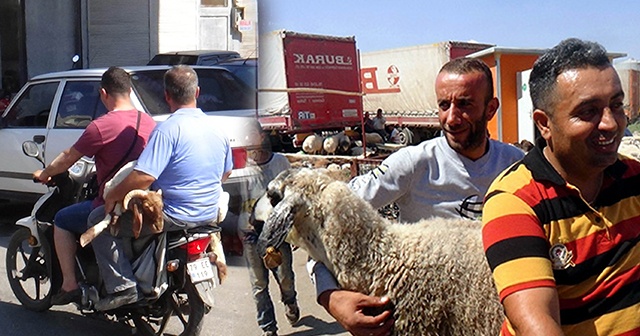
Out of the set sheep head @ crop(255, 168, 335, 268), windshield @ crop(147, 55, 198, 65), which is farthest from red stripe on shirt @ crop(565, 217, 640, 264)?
windshield @ crop(147, 55, 198, 65)

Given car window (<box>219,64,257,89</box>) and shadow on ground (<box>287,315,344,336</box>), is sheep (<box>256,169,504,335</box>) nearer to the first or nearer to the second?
car window (<box>219,64,257,89</box>)

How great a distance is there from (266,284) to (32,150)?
1308mm

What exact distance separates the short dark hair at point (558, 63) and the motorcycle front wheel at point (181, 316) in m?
1.99

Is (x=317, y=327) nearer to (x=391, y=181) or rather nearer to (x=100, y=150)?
(x=100, y=150)

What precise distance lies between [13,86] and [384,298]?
1855 millimetres

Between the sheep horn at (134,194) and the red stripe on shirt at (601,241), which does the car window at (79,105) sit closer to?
the sheep horn at (134,194)

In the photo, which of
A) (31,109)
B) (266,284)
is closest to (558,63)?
(31,109)

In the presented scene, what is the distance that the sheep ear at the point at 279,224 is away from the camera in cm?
171

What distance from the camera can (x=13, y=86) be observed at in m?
2.79

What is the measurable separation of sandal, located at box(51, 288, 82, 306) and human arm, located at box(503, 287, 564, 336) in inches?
99.5

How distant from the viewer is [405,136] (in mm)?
16797

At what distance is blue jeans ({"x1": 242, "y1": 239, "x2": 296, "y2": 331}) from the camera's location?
10.1 ft

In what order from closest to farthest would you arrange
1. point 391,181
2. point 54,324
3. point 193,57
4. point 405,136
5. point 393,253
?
point 393,253
point 391,181
point 193,57
point 54,324
point 405,136

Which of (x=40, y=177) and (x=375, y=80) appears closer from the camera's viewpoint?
(x=40, y=177)
